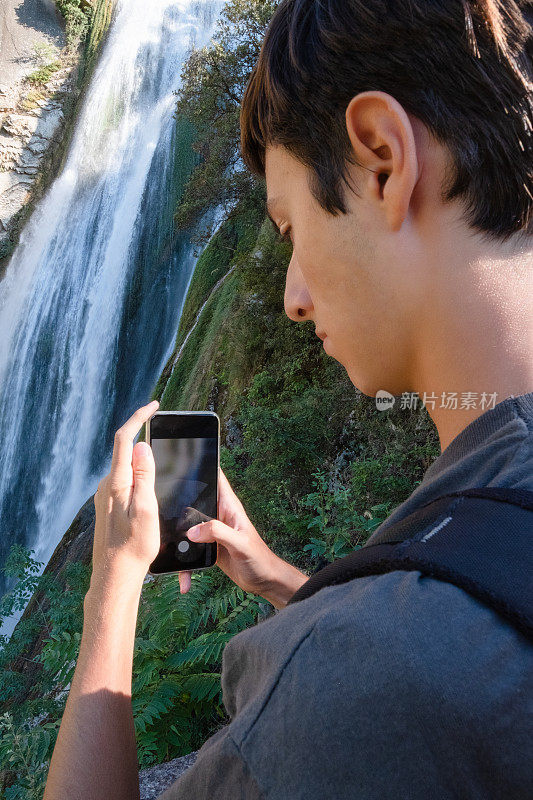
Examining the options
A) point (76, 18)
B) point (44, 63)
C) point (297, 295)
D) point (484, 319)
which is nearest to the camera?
point (484, 319)

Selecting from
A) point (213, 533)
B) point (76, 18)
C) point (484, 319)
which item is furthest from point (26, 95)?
point (484, 319)

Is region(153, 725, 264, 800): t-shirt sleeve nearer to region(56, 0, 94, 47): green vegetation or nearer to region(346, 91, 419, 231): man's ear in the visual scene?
region(346, 91, 419, 231): man's ear

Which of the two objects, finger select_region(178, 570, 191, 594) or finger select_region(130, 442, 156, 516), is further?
finger select_region(178, 570, 191, 594)

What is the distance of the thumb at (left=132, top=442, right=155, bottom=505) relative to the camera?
1.28 metres

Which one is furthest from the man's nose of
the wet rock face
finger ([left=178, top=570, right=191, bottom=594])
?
the wet rock face

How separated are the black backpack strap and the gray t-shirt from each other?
0.01 m

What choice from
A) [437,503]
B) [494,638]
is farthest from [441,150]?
[494,638]

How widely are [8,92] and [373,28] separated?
2047 cm

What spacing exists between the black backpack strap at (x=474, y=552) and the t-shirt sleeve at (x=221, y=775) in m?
0.19

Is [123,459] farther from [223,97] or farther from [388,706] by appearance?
[223,97]

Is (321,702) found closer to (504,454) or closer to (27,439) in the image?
(504,454)

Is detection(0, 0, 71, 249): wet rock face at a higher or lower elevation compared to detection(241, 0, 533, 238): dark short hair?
higher

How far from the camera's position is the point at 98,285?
546 inches

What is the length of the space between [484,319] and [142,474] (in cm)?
81
